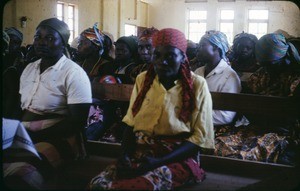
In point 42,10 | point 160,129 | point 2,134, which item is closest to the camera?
point 2,134

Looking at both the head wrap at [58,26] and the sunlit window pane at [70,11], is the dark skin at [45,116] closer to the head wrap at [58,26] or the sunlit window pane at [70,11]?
the head wrap at [58,26]

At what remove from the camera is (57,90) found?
3125mm

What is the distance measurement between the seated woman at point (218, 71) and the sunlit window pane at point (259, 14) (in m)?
14.7

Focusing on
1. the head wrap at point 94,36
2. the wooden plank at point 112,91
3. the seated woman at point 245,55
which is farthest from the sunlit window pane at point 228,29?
the wooden plank at point 112,91

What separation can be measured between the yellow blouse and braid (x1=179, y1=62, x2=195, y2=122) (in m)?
0.03

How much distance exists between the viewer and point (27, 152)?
266 cm

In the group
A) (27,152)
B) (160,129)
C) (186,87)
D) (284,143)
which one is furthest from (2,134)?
(284,143)

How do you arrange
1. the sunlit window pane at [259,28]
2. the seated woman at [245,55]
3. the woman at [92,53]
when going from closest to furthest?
the woman at [92,53]
the seated woman at [245,55]
the sunlit window pane at [259,28]

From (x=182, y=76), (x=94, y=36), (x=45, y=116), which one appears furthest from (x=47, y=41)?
(x=94, y=36)

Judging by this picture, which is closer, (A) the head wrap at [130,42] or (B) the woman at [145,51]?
(B) the woman at [145,51]

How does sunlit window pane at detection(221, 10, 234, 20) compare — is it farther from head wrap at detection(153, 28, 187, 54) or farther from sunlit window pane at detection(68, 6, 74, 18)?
head wrap at detection(153, 28, 187, 54)

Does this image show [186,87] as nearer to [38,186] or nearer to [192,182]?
[192,182]

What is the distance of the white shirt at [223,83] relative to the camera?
3.79 m

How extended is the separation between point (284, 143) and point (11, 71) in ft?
9.55
